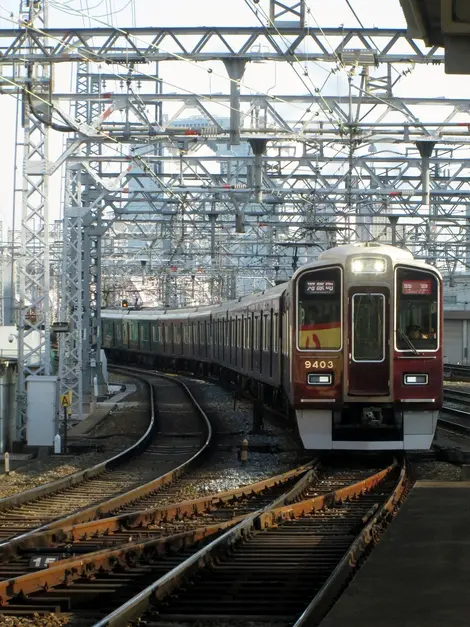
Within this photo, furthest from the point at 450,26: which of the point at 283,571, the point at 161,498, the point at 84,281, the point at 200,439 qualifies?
the point at 84,281

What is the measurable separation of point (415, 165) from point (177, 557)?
1603 centimetres

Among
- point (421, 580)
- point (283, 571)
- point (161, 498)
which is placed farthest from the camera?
point (161, 498)

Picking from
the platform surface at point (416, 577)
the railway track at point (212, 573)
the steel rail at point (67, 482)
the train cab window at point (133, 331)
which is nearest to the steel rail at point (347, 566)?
the railway track at point (212, 573)

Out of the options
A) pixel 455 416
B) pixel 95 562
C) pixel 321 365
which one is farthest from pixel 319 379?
pixel 455 416

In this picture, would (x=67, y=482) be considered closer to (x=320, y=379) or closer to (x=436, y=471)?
(x=320, y=379)

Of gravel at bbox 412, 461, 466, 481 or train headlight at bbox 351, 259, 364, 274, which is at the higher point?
train headlight at bbox 351, 259, 364, 274

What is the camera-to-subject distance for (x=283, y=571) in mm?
7062

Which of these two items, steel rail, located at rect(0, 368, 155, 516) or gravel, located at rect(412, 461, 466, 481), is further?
gravel, located at rect(412, 461, 466, 481)

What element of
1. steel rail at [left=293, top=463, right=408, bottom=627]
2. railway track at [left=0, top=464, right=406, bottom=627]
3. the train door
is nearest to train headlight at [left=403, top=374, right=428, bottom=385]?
the train door

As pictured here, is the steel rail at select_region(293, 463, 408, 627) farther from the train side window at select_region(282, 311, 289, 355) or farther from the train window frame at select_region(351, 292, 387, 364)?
the train side window at select_region(282, 311, 289, 355)

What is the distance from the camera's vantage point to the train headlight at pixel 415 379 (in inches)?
512

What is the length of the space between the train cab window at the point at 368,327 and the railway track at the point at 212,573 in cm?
380

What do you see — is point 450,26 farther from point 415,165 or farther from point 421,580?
point 415,165

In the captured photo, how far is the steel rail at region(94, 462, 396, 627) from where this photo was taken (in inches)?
219
